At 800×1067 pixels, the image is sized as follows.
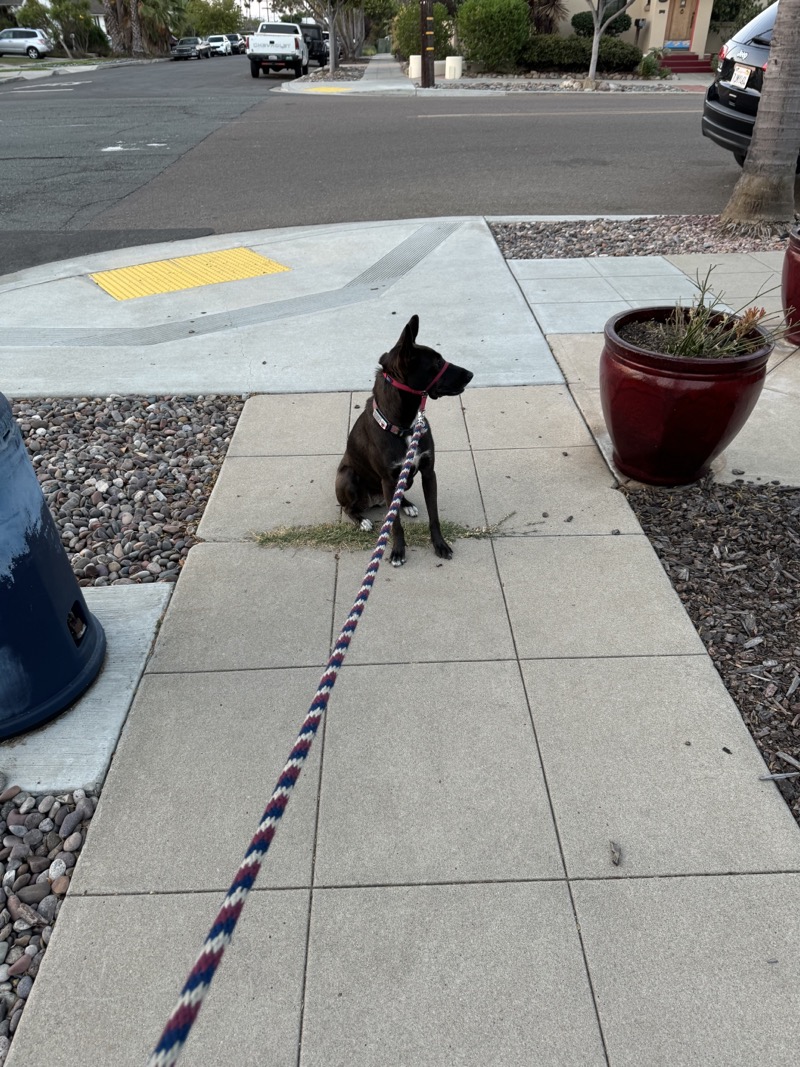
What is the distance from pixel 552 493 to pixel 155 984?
311 centimetres

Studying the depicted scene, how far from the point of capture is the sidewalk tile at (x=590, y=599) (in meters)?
3.16

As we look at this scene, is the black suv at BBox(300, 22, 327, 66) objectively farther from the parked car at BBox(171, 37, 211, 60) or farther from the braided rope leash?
the braided rope leash

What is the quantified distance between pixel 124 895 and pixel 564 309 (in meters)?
5.97

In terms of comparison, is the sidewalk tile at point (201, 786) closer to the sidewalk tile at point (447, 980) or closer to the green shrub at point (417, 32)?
the sidewalk tile at point (447, 980)

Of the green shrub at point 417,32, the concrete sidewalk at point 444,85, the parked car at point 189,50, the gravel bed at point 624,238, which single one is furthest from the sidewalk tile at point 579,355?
the parked car at point 189,50

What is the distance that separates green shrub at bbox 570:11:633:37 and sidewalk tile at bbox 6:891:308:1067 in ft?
116

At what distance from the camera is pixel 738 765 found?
262 cm

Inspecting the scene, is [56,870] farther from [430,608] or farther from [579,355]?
[579,355]

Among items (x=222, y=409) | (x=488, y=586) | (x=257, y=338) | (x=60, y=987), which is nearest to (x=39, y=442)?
(x=222, y=409)

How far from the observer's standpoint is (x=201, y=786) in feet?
8.48

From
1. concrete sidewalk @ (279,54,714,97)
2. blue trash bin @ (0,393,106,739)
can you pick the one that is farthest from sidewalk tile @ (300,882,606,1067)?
concrete sidewalk @ (279,54,714,97)

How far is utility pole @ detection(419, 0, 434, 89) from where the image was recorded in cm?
2348

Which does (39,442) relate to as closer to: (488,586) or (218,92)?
(488,586)

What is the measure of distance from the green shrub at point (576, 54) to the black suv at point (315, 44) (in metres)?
15.8
